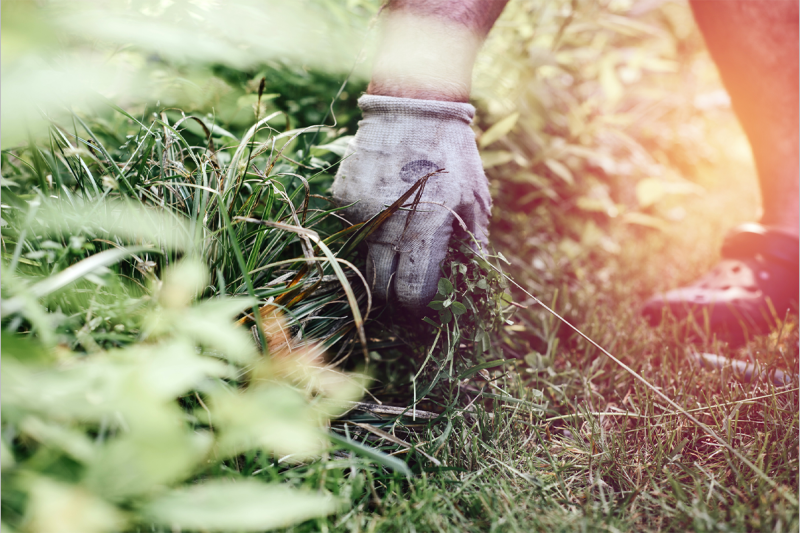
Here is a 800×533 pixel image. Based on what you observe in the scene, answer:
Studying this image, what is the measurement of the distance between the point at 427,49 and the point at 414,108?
16cm

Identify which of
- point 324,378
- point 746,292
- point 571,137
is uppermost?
point 571,137

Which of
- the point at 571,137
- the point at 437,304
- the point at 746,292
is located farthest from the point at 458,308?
the point at 571,137

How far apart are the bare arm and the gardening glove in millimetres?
51

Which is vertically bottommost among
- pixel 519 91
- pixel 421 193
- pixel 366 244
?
pixel 366 244

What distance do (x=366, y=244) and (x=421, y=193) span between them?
0.22 metres

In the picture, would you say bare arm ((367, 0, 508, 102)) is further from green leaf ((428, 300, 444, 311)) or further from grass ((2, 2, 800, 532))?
green leaf ((428, 300, 444, 311))

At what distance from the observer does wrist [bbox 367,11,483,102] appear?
1.14 m

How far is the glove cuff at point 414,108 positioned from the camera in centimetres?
111

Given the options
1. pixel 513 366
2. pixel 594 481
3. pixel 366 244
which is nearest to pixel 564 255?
pixel 513 366

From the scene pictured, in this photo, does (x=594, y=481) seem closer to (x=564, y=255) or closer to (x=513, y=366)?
(x=513, y=366)

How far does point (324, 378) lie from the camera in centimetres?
102

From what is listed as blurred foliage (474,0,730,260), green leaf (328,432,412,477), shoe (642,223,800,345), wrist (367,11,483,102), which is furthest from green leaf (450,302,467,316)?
blurred foliage (474,0,730,260)

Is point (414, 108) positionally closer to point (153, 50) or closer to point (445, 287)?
point (445, 287)

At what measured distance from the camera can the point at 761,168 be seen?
68.8 inches
